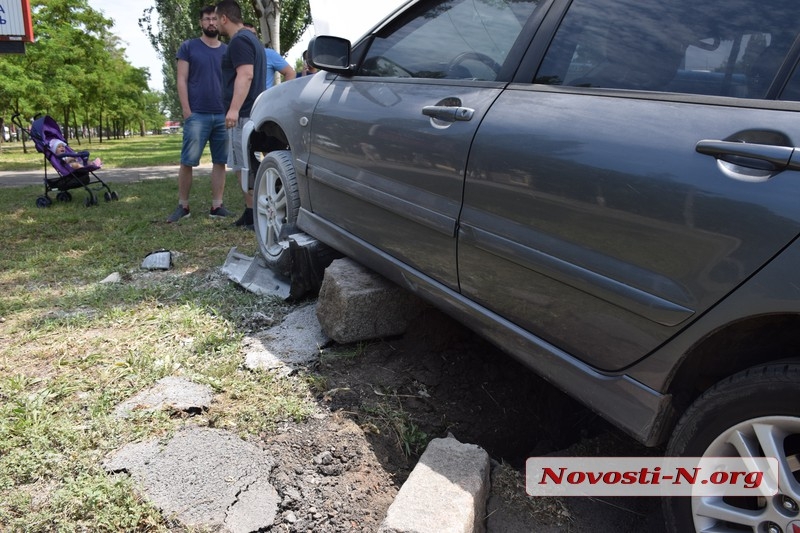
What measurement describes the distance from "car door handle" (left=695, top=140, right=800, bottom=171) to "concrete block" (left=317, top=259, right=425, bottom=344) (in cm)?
174

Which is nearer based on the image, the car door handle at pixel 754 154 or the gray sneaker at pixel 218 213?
the car door handle at pixel 754 154

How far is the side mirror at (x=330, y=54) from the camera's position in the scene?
3.06 meters

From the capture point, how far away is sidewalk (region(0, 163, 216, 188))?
10.4m

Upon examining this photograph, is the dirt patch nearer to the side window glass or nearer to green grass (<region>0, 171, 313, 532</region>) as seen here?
green grass (<region>0, 171, 313, 532</region>)

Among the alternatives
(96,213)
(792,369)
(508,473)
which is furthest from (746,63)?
(96,213)

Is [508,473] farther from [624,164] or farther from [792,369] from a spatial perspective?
[624,164]

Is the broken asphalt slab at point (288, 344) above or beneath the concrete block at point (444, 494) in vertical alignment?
above

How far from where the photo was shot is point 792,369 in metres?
1.40

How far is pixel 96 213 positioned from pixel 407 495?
20.7 feet

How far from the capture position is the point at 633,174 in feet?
5.43

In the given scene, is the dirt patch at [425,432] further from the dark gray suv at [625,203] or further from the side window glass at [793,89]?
the side window glass at [793,89]

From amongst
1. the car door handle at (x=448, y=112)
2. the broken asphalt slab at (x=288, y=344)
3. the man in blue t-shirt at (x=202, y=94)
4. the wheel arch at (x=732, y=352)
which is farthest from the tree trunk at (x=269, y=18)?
the wheel arch at (x=732, y=352)

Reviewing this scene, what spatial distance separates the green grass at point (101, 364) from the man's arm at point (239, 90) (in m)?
1.16

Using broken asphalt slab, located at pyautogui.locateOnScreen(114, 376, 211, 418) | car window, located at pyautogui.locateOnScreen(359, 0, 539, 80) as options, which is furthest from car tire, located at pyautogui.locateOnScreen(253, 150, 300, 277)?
broken asphalt slab, located at pyautogui.locateOnScreen(114, 376, 211, 418)
